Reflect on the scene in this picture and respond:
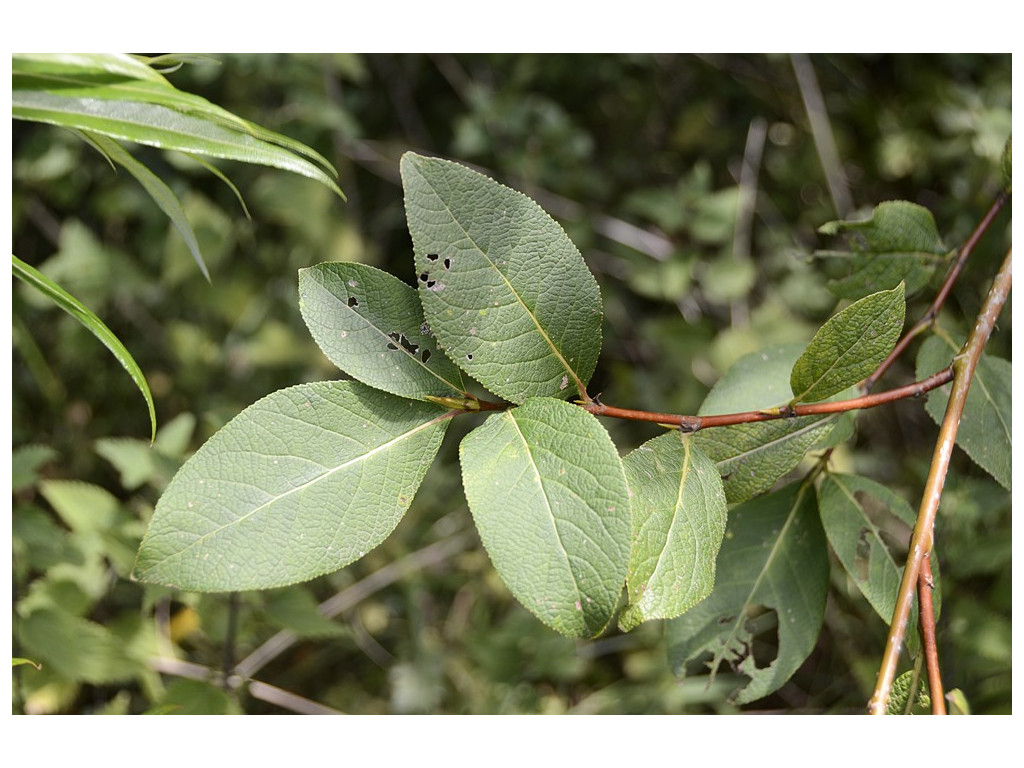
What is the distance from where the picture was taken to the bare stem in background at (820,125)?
180cm

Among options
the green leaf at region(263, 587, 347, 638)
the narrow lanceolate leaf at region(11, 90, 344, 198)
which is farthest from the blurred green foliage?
the narrow lanceolate leaf at region(11, 90, 344, 198)

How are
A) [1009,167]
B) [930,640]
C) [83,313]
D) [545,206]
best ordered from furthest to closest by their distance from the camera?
1. [545,206]
2. [1009,167]
3. [83,313]
4. [930,640]

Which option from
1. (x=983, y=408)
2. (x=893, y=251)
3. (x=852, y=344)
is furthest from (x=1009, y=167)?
(x=852, y=344)

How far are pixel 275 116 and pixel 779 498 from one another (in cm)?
140

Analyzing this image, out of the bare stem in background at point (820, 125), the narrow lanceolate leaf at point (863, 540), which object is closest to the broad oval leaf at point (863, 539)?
the narrow lanceolate leaf at point (863, 540)

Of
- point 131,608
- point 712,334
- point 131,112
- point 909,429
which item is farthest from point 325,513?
point 909,429

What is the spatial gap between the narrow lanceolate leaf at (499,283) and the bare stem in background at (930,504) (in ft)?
0.72

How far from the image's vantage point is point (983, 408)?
670mm

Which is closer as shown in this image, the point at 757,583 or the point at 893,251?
the point at 757,583

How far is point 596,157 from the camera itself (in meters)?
1.99

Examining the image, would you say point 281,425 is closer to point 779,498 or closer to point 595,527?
point 595,527

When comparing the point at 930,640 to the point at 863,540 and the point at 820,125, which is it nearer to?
the point at 863,540

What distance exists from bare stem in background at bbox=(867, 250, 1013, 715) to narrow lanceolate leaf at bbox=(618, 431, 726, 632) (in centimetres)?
11

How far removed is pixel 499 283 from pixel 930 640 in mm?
322
